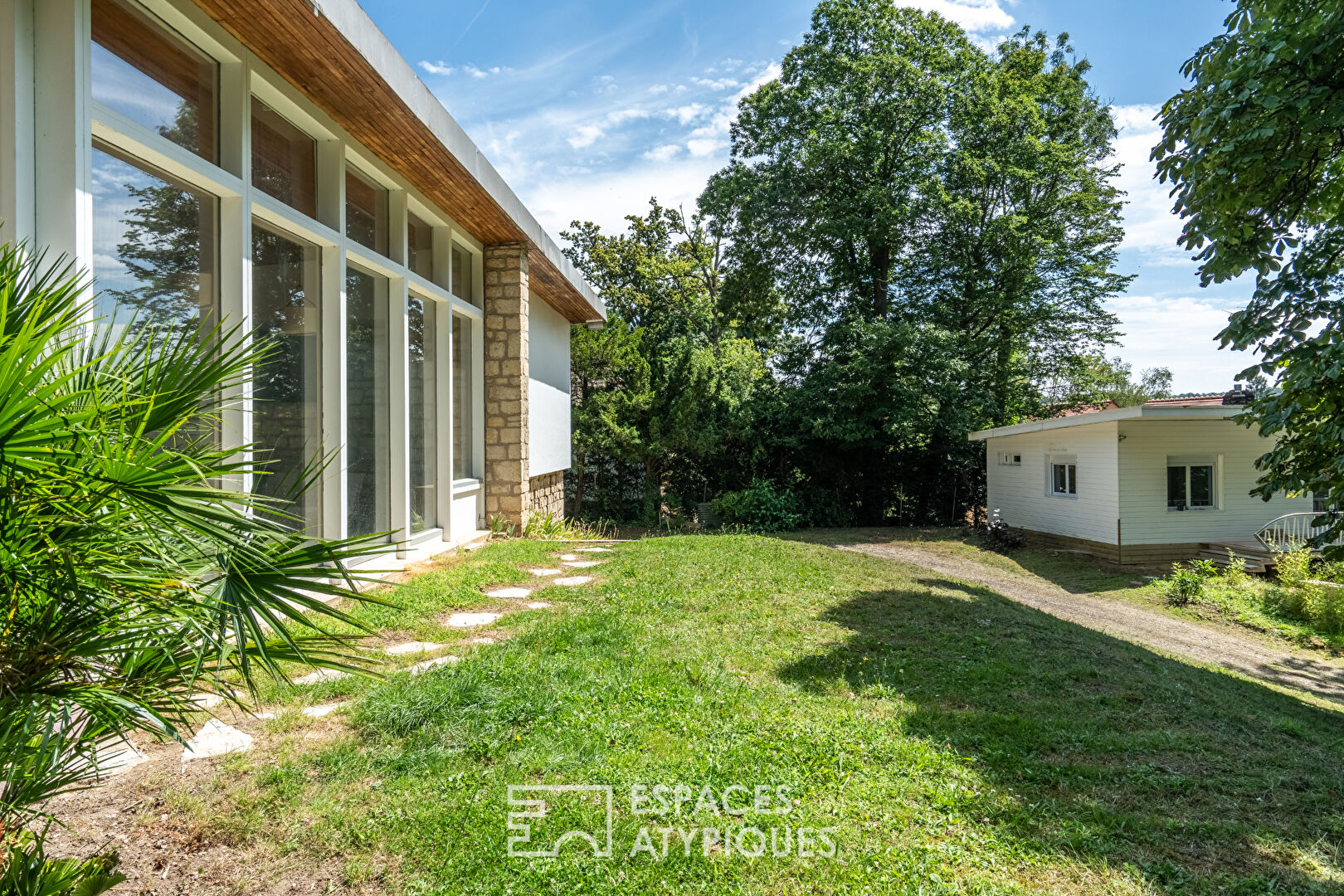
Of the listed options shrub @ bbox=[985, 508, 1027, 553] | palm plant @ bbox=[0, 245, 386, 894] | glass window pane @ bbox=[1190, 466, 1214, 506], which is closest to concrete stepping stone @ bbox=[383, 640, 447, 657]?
palm plant @ bbox=[0, 245, 386, 894]

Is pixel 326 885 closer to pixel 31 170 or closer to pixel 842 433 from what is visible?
pixel 31 170

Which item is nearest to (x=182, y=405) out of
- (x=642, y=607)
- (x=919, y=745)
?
(x=919, y=745)

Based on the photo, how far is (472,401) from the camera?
8023 millimetres

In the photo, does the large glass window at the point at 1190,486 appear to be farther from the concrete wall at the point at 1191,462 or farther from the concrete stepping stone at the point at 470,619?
the concrete stepping stone at the point at 470,619

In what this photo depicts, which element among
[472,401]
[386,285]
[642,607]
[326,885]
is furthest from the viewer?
[472,401]

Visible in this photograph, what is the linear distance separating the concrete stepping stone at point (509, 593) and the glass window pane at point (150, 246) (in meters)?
2.63

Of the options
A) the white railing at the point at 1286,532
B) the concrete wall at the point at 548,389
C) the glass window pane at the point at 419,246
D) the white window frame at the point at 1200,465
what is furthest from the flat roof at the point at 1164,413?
the glass window pane at the point at 419,246

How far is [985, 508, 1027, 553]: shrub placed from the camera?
1330cm

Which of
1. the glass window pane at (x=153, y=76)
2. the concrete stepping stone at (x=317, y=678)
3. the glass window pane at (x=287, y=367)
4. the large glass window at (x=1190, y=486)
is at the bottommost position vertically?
the concrete stepping stone at (x=317, y=678)

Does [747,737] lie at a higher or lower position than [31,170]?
lower

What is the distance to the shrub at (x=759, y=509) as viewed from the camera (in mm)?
14828

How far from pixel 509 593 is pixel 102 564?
13.5 feet

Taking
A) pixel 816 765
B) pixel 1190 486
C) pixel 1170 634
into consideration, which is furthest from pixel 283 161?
pixel 1190 486

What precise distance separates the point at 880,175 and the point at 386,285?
13410mm
